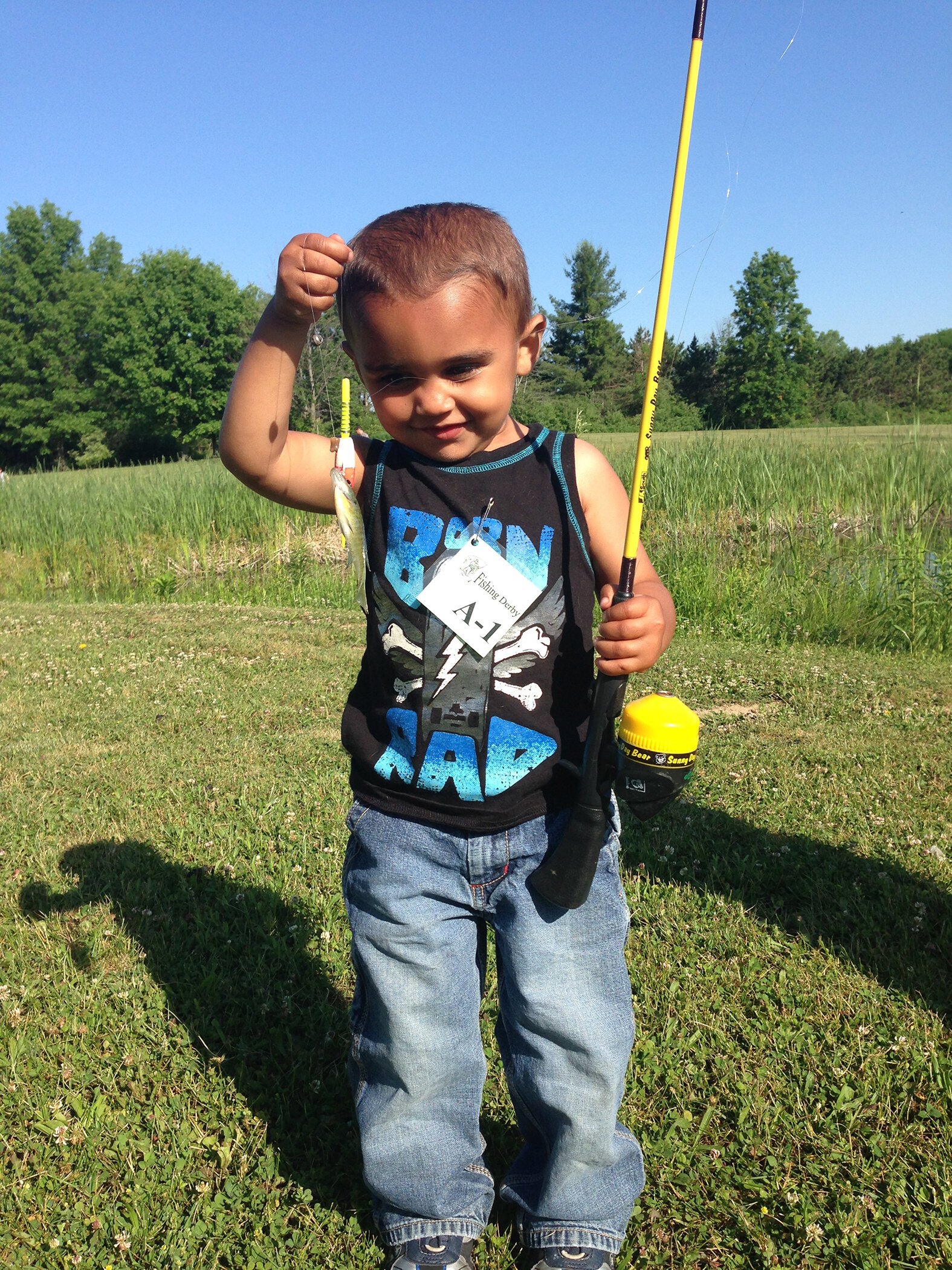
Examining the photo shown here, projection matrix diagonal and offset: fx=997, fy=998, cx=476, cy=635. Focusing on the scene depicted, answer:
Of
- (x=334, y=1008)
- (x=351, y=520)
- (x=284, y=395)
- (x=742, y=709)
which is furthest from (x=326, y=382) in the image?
(x=351, y=520)

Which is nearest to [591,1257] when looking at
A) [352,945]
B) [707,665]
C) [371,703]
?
[352,945]

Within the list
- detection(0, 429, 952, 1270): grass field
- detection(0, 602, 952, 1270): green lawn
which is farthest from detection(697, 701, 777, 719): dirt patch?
detection(0, 602, 952, 1270): green lawn

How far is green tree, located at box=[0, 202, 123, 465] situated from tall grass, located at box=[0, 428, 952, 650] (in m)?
51.4

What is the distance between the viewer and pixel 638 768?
1731 mm

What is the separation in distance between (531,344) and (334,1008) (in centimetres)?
197

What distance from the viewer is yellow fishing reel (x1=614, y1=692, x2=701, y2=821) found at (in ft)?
5.63

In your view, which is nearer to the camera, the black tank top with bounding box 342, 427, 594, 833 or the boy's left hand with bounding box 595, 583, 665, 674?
the boy's left hand with bounding box 595, 583, 665, 674

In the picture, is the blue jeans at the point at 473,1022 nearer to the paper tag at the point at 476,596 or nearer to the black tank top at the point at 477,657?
the black tank top at the point at 477,657

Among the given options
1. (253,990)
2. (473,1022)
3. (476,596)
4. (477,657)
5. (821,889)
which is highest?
(476,596)

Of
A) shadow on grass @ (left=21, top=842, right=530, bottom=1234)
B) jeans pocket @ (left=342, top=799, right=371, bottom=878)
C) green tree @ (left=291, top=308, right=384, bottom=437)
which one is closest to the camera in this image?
jeans pocket @ (left=342, top=799, right=371, bottom=878)

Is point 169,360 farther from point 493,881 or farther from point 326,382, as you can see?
point 493,881

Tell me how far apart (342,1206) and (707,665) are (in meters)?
5.08

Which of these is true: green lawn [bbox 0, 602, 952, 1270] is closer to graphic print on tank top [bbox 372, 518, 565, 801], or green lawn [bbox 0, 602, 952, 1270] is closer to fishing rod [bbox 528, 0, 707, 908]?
fishing rod [bbox 528, 0, 707, 908]

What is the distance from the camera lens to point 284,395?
1896 mm
